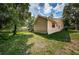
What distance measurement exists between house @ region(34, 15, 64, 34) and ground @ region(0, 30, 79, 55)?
0.14ft

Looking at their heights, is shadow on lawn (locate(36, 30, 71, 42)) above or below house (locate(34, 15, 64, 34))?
below

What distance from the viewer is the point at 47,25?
1.84 metres

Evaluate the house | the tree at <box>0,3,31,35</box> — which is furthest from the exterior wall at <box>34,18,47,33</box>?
the tree at <box>0,3,31,35</box>

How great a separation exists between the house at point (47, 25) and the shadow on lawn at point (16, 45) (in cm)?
12

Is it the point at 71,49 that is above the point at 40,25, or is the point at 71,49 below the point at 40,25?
below

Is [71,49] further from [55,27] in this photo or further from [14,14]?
[14,14]

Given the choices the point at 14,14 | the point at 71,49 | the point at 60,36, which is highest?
the point at 14,14

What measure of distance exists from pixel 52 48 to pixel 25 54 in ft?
0.94

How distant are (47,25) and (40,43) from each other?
7.9 inches

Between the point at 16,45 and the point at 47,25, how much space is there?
0.38 meters

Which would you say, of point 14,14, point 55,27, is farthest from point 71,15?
point 14,14

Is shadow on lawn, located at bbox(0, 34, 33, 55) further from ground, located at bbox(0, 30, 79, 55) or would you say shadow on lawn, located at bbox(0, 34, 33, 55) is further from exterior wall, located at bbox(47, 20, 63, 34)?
exterior wall, located at bbox(47, 20, 63, 34)

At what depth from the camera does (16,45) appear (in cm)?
184

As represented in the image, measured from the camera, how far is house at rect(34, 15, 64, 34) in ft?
6.02
